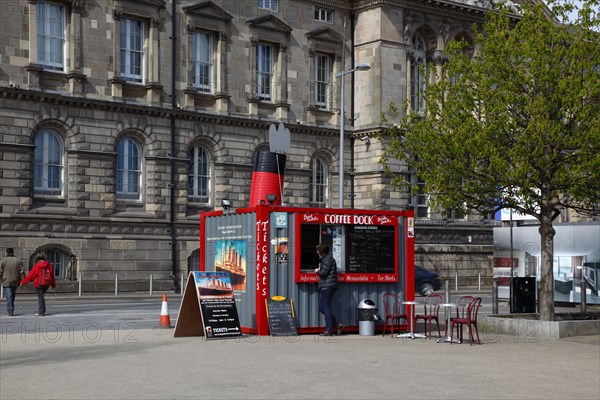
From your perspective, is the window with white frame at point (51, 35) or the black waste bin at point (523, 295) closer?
the black waste bin at point (523, 295)

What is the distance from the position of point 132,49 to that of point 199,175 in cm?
629

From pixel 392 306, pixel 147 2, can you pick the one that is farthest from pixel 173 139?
pixel 392 306

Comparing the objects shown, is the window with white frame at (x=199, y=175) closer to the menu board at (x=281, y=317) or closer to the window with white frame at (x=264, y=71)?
the window with white frame at (x=264, y=71)

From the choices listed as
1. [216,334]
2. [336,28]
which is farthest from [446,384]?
[336,28]

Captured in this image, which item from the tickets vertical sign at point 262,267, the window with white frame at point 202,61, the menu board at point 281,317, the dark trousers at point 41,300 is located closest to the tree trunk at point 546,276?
the menu board at point 281,317

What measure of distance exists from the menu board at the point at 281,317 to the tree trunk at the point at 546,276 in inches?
236

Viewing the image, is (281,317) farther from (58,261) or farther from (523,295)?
(58,261)

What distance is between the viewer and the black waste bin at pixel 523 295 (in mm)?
26438

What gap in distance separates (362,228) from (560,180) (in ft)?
15.0

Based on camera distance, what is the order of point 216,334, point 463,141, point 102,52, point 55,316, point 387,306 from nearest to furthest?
point 216,334
point 387,306
point 463,141
point 55,316
point 102,52

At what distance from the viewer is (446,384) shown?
13.7m

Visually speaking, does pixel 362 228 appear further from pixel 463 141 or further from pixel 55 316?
pixel 55 316

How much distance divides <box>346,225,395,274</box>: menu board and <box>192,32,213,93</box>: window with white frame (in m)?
24.2

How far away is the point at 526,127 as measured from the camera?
899 inches
